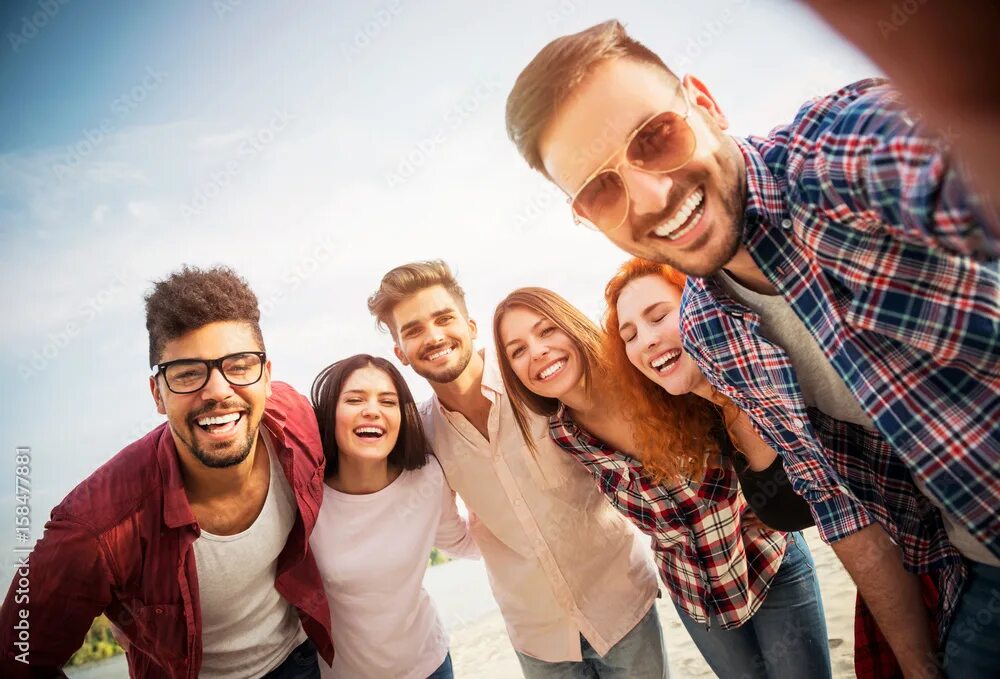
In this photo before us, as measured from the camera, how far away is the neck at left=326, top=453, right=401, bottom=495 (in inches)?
134

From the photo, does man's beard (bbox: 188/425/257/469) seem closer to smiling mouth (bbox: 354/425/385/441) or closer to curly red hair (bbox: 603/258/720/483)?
smiling mouth (bbox: 354/425/385/441)

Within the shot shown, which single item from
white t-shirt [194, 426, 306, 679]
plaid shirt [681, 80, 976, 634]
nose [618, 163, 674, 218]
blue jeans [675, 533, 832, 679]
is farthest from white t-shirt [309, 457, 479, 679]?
nose [618, 163, 674, 218]

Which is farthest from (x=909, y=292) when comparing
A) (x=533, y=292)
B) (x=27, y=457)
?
(x=27, y=457)

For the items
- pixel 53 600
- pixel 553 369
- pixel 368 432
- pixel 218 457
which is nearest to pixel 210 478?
pixel 218 457

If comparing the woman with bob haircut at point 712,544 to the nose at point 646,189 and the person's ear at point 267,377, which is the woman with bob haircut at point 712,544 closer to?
the nose at point 646,189

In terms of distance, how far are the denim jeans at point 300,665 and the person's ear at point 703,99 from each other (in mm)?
3510

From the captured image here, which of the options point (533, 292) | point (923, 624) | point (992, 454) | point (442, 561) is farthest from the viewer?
point (442, 561)

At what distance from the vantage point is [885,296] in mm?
1371

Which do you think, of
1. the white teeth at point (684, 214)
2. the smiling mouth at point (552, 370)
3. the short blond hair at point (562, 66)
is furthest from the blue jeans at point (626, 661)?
the short blond hair at point (562, 66)

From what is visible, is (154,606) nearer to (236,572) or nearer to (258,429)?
(236,572)

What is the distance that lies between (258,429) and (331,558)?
893 mm

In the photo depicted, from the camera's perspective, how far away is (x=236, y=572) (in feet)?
9.18

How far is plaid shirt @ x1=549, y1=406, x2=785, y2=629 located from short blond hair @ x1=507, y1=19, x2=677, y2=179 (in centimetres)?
193

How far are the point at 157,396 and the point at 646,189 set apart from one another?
9.27ft
